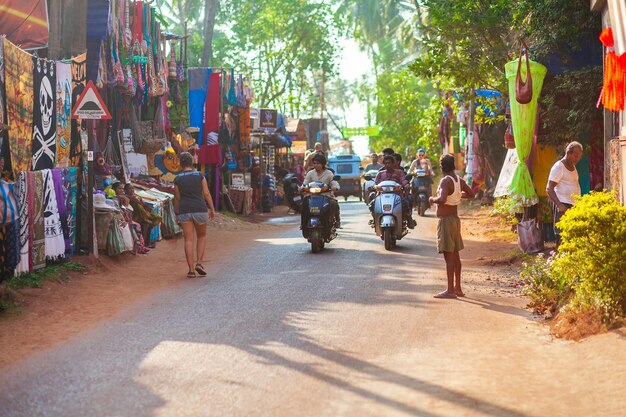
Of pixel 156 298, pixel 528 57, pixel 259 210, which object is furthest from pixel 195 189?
pixel 259 210

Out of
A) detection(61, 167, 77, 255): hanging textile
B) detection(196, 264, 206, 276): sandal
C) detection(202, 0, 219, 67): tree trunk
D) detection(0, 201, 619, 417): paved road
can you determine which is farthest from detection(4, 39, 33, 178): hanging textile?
detection(202, 0, 219, 67): tree trunk

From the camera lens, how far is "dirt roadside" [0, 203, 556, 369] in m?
9.62

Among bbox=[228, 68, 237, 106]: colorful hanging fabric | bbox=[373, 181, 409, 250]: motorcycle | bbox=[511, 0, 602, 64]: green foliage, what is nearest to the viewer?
bbox=[511, 0, 602, 64]: green foliage

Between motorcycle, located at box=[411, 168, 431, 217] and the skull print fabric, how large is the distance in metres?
15.5

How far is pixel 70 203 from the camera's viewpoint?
1459 centimetres

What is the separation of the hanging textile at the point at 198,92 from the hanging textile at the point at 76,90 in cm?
1067

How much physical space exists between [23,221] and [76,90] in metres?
3.79

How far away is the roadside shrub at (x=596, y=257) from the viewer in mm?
Result: 8836

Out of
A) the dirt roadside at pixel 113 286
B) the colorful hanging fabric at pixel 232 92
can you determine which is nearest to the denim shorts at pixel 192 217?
the dirt roadside at pixel 113 286

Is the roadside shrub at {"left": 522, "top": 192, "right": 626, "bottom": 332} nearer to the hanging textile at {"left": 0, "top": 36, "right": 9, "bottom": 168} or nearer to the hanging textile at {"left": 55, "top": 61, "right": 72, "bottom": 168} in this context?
the hanging textile at {"left": 0, "top": 36, "right": 9, "bottom": 168}

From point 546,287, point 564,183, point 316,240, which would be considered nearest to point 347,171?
point 316,240

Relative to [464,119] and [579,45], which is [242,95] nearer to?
[464,119]

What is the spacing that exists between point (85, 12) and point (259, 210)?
18.4 meters

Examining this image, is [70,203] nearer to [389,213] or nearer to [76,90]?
[76,90]
